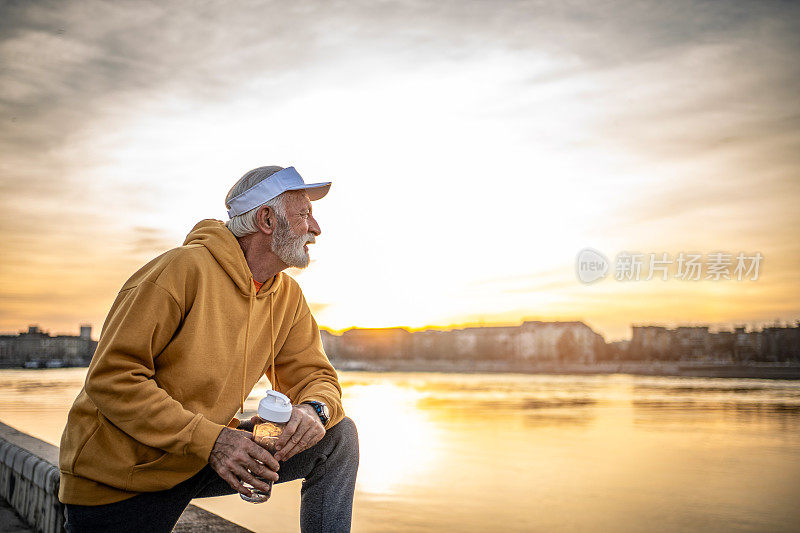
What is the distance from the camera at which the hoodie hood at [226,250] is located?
186cm

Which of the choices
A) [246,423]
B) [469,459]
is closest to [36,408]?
[469,459]

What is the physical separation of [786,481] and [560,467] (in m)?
3.98

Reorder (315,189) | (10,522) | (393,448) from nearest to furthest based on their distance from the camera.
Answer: (315,189) < (10,522) < (393,448)

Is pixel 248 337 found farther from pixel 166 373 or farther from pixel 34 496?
pixel 34 496

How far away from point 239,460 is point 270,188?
0.77 m

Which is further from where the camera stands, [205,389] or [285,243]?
[285,243]

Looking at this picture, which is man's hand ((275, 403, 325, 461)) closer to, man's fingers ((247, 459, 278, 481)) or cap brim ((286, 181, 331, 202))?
man's fingers ((247, 459, 278, 481))

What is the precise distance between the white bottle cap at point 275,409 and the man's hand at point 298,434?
3cm

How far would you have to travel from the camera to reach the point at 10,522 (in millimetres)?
3422

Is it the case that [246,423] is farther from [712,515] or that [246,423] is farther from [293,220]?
[712,515]

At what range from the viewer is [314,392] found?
6.71ft

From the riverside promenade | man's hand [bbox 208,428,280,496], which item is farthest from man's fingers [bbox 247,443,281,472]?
the riverside promenade

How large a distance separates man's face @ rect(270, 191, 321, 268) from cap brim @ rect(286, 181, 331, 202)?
3 cm

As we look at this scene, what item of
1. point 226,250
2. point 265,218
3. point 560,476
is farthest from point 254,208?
point 560,476
